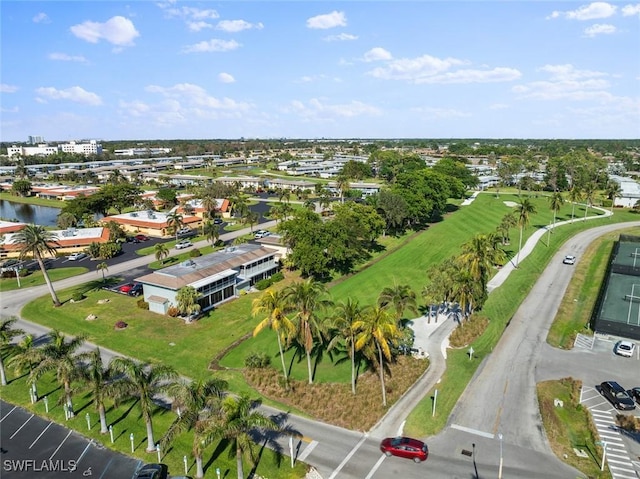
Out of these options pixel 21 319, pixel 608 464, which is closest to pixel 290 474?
→ pixel 608 464

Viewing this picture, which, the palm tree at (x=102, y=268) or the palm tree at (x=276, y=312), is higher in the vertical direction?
Answer: the palm tree at (x=276, y=312)

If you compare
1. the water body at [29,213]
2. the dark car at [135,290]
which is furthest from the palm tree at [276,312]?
the water body at [29,213]

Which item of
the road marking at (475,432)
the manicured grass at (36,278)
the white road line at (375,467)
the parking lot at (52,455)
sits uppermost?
the manicured grass at (36,278)

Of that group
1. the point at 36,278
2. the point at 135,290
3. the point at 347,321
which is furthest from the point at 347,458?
the point at 36,278

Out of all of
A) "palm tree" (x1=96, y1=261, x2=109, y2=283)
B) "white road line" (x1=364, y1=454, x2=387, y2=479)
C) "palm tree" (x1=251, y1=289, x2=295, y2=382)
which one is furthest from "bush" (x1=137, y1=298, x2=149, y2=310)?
"white road line" (x1=364, y1=454, x2=387, y2=479)

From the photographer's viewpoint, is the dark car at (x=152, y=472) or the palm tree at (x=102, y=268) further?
the palm tree at (x=102, y=268)

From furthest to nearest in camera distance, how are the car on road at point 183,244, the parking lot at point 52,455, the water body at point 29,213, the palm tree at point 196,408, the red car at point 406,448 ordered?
1. the water body at point 29,213
2. the car on road at point 183,244
3. the red car at point 406,448
4. the parking lot at point 52,455
5. the palm tree at point 196,408

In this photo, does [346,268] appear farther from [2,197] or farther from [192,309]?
[2,197]

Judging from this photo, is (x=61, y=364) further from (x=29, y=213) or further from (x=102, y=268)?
(x=29, y=213)

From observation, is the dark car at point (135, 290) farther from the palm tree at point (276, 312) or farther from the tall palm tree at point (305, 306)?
the tall palm tree at point (305, 306)
